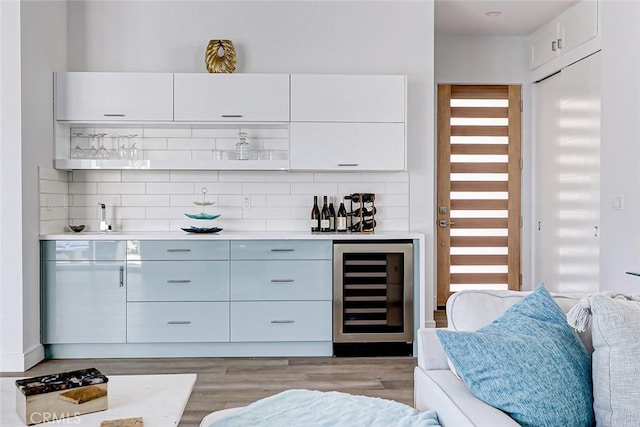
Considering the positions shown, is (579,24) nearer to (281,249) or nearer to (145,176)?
(281,249)

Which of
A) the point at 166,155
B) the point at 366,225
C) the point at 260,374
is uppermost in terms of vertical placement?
the point at 166,155

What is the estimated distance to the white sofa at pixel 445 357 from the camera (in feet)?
5.36

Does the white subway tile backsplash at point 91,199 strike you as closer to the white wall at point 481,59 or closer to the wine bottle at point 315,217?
the wine bottle at point 315,217

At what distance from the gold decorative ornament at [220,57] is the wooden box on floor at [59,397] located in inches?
126

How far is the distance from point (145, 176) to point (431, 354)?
137 inches

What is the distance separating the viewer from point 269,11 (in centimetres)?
476

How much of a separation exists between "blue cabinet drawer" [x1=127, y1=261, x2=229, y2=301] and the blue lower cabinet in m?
0.10

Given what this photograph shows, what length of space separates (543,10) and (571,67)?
0.58m

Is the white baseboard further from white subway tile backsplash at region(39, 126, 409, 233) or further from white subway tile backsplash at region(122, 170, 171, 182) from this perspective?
white subway tile backsplash at region(122, 170, 171, 182)

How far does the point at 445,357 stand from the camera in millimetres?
1915

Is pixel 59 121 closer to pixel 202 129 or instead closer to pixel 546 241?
pixel 202 129

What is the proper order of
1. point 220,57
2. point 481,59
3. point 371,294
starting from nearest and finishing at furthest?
point 371,294 → point 220,57 → point 481,59

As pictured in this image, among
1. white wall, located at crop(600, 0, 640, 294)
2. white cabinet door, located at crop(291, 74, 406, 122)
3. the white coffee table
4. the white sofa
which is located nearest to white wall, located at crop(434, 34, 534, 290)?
white wall, located at crop(600, 0, 640, 294)

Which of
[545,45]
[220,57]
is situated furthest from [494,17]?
[220,57]
